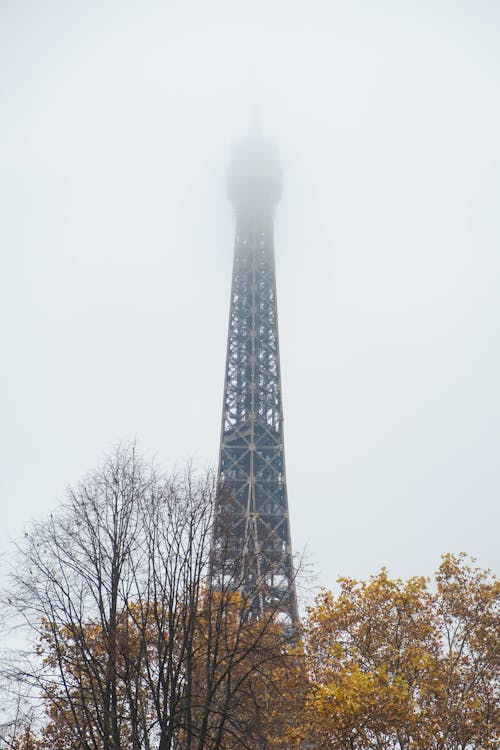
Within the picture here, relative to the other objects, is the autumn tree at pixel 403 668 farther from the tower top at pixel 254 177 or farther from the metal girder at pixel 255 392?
the tower top at pixel 254 177

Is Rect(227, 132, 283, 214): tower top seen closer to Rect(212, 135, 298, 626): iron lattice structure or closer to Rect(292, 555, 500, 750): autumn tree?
Rect(212, 135, 298, 626): iron lattice structure

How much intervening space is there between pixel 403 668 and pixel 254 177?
228 feet

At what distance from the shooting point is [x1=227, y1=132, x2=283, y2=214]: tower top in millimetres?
77438

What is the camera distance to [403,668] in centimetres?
1958

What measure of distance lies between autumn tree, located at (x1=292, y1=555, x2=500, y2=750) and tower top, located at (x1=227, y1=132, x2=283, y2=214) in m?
59.7

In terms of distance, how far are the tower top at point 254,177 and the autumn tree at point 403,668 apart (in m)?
59.7

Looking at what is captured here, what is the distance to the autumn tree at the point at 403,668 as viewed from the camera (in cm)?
1694

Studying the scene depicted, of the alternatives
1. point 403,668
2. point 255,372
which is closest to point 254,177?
point 255,372

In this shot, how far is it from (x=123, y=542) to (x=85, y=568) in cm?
104

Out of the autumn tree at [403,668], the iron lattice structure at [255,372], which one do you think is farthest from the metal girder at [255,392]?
the autumn tree at [403,668]

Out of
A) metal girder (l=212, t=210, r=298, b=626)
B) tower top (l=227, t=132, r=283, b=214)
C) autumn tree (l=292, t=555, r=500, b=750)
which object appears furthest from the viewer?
tower top (l=227, t=132, r=283, b=214)

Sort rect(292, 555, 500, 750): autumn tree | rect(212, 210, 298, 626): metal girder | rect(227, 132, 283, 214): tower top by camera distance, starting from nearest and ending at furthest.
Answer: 1. rect(292, 555, 500, 750): autumn tree
2. rect(212, 210, 298, 626): metal girder
3. rect(227, 132, 283, 214): tower top

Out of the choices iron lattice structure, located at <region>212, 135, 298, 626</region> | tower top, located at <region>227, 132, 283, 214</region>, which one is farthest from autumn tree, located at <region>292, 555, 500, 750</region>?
tower top, located at <region>227, 132, 283, 214</region>

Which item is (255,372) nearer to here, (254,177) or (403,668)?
(254,177)
